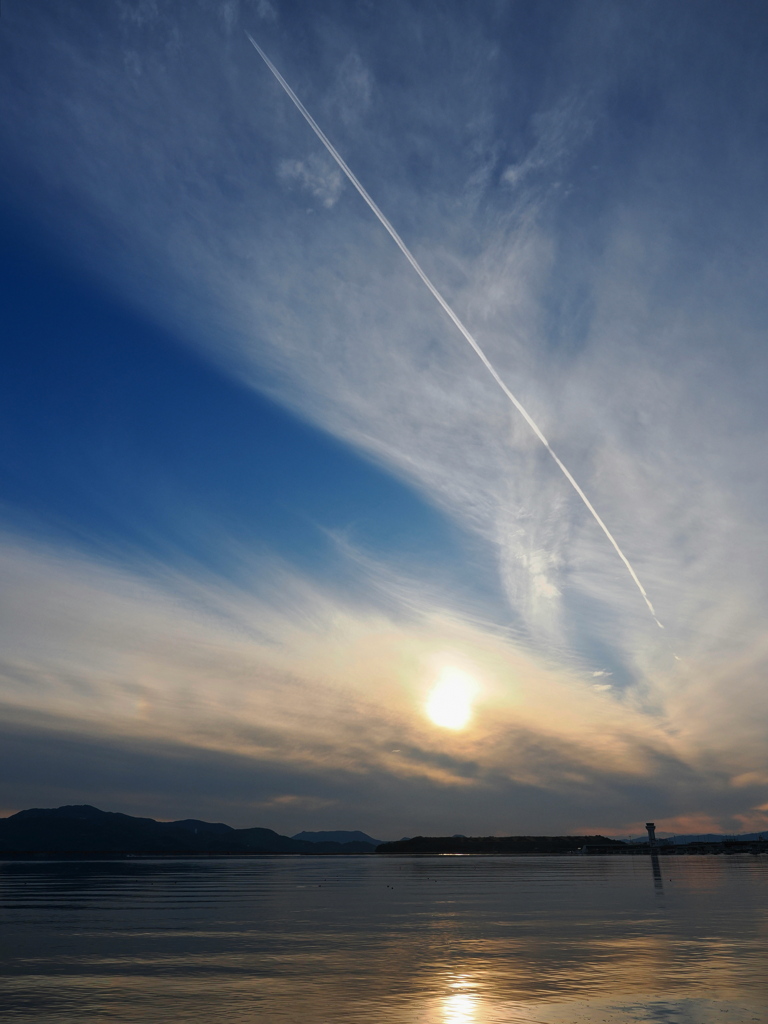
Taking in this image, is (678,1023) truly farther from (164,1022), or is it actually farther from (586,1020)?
(164,1022)

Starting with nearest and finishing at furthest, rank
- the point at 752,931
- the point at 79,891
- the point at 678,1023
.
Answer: the point at 678,1023
the point at 752,931
the point at 79,891

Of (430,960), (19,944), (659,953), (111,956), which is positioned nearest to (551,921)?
(659,953)

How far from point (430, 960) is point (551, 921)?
2264 cm

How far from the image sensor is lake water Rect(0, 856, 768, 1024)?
86.7 feet

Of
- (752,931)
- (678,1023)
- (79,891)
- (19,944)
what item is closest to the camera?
(678,1023)

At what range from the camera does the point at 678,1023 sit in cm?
2420

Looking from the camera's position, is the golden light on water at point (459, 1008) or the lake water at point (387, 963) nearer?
the golden light on water at point (459, 1008)

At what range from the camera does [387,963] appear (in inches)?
→ 1451

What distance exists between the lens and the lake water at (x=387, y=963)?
26422mm

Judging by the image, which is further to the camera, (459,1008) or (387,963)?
(387,963)

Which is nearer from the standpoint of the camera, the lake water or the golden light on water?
the golden light on water

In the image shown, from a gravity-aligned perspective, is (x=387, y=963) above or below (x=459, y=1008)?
above

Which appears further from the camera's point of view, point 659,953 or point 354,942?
point 354,942

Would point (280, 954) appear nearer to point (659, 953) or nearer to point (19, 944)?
point (19, 944)
